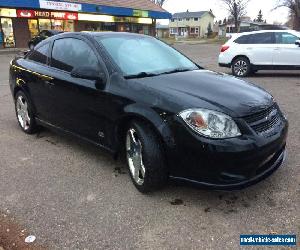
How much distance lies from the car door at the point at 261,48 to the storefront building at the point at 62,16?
66.5ft

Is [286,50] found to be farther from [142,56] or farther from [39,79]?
[39,79]

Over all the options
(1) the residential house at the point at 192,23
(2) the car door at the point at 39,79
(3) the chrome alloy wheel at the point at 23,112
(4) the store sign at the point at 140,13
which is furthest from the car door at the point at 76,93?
(1) the residential house at the point at 192,23

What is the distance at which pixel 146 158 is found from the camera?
139 inches

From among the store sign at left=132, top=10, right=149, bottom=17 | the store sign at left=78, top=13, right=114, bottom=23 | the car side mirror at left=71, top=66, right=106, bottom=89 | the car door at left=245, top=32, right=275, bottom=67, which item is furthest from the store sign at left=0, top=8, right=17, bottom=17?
the car side mirror at left=71, top=66, right=106, bottom=89

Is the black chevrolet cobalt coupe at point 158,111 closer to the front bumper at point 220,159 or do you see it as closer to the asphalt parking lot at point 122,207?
the front bumper at point 220,159

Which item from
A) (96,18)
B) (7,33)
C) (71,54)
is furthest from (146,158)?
(96,18)

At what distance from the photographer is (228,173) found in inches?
128

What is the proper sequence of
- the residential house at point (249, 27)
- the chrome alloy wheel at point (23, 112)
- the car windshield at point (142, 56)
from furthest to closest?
the residential house at point (249, 27), the chrome alloy wheel at point (23, 112), the car windshield at point (142, 56)

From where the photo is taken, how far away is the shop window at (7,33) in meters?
28.3

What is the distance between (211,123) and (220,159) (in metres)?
0.32

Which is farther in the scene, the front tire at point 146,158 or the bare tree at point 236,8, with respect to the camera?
the bare tree at point 236,8

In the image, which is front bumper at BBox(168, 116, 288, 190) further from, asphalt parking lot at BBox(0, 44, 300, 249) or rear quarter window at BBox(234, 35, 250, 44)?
rear quarter window at BBox(234, 35, 250, 44)

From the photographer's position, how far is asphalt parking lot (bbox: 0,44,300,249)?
308 cm

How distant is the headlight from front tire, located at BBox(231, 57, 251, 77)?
9551mm
